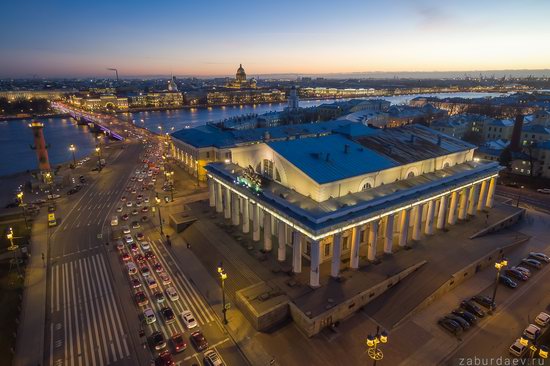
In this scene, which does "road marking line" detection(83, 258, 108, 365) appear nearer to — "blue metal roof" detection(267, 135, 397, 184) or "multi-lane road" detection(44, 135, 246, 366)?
"multi-lane road" detection(44, 135, 246, 366)

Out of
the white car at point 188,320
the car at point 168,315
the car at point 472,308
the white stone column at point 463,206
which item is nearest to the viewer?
the white car at point 188,320

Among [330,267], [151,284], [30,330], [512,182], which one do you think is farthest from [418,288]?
[512,182]

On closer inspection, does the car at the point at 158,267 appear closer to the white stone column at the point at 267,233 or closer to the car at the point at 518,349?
the white stone column at the point at 267,233

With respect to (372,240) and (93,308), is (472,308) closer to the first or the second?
(372,240)

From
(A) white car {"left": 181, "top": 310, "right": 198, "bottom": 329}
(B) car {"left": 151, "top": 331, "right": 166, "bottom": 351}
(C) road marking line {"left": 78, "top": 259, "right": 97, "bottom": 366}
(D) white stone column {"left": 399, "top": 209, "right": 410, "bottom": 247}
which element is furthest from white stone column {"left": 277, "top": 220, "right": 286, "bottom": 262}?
(C) road marking line {"left": 78, "top": 259, "right": 97, "bottom": 366}

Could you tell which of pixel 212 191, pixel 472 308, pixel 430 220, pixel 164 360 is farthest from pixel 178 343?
pixel 430 220

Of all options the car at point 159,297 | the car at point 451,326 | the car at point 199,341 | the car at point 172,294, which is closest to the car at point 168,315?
the car at point 159,297

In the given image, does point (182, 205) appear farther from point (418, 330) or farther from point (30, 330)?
point (418, 330)
